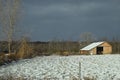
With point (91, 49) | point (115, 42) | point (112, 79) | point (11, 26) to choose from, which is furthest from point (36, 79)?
point (115, 42)

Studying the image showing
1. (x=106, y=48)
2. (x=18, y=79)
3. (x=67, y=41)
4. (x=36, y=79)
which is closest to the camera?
(x=18, y=79)

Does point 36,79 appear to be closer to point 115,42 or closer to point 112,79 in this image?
point 112,79

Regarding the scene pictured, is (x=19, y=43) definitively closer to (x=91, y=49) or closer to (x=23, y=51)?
(x=23, y=51)

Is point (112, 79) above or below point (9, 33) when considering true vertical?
below

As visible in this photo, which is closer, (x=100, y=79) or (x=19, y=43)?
(x=100, y=79)

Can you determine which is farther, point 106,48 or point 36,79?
point 106,48

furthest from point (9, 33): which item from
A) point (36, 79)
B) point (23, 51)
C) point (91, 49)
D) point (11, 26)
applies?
point (36, 79)

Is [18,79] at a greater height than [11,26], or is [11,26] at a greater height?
Result: [11,26]

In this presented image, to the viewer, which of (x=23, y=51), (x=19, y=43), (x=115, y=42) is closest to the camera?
(x=23, y=51)

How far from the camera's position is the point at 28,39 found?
47812mm

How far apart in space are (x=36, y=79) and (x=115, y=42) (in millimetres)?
78228

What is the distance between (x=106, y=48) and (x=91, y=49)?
3448 millimetres

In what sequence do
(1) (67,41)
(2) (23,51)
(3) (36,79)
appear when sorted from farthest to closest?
1. (1) (67,41)
2. (2) (23,51)
3. (3) (36,79)

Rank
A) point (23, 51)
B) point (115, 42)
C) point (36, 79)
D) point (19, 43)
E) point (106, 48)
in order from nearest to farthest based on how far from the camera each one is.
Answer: point (36, 79) < point (23, 51) < point (19, 43) < point (106, 48) < point (115, 42)
